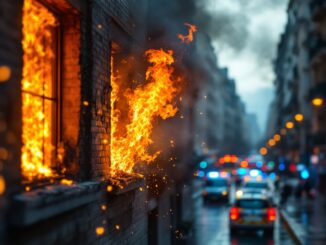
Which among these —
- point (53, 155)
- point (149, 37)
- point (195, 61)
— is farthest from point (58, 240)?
point (195, 61)

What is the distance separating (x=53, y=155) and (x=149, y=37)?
5.09m

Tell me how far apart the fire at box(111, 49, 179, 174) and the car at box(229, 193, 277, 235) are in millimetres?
11342

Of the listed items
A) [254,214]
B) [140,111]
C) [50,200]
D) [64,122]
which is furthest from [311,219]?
[50,200]

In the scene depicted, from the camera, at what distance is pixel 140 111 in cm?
927

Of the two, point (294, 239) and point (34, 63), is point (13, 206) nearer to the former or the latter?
point (34, 63)

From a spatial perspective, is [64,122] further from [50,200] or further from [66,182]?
[50,200]

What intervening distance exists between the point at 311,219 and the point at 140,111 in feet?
59.4

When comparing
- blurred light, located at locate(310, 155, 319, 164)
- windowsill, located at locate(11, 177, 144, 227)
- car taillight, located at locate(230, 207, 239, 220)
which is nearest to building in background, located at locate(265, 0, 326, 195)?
blurred light, located at locate(310, 155, 319, 164)

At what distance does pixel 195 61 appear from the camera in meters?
15.7

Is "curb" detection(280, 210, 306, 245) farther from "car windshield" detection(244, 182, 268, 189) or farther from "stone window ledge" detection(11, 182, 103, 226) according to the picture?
"stone window ledge" detection(11, 182, 103, 226)

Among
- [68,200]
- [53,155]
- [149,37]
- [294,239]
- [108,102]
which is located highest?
[149,37]

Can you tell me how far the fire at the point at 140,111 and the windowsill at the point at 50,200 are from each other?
6.11 feet

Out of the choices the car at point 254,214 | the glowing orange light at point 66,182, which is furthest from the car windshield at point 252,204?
the glowing orange light at point 66,182

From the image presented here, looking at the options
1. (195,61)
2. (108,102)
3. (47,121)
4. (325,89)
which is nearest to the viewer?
(47,121)
